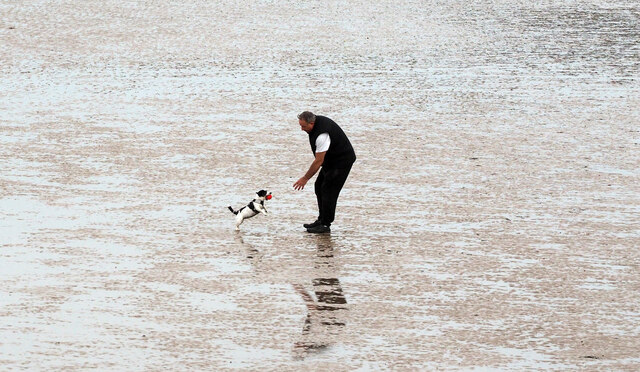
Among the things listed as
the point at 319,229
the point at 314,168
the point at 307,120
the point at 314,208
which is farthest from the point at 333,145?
the point at 314,208

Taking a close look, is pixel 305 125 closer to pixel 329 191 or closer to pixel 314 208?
pixel 329 191

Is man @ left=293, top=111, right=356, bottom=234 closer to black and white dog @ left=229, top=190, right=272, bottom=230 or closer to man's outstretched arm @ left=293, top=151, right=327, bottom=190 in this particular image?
man's outstretched arm @ left=293, top=151, right=327, bottom=190

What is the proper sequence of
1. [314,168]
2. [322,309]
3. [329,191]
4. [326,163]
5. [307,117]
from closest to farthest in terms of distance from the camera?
1. [322,309]
2. [307,117]
3. [314,168]
4. [329,191]
5. [326,163]

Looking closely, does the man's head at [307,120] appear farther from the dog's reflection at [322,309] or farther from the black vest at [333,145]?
the dog's reflection at [322,309]

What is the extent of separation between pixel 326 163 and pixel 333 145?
0.76 ft

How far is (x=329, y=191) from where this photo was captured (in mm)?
12289

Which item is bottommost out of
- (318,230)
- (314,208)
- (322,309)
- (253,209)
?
(314,208)

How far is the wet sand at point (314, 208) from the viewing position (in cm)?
883

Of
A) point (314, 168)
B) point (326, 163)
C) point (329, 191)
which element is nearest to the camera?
point (314, 168)

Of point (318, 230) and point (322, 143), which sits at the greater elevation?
point (322, 143)

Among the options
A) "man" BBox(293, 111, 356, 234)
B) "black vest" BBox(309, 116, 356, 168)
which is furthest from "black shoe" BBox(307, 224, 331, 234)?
"black vest" BBox(309, 116, 356, 168)

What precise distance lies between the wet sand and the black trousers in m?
0.23

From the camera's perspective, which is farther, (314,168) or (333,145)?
(333,145)

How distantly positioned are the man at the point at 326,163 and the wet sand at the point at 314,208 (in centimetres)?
24
